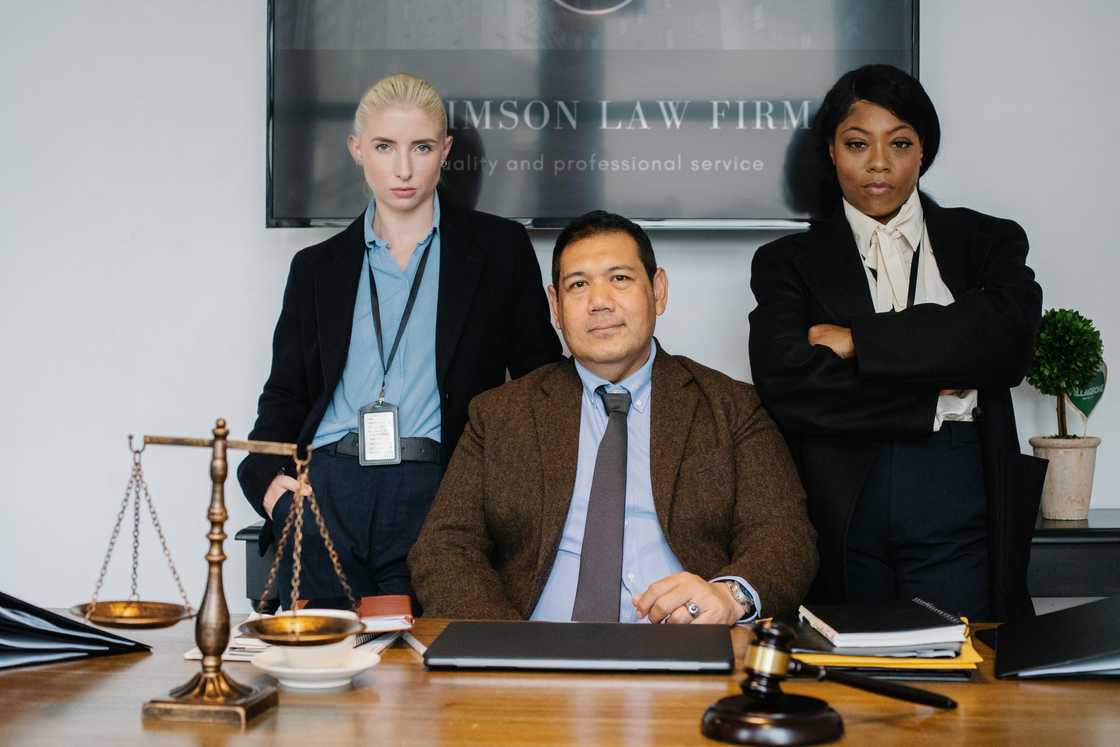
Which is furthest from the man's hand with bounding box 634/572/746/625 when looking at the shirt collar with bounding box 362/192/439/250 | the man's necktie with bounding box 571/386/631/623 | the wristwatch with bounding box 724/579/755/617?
the shirt collar with bounding box 362/192/439/250

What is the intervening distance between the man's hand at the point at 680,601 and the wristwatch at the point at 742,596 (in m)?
0.09

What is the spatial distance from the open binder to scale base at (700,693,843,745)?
0.92 meters

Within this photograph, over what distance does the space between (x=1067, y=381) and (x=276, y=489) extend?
6.55ft

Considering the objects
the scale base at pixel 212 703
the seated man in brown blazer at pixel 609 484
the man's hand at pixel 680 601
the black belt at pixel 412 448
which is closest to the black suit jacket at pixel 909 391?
the seated man in brown blazer at pixel 609 484

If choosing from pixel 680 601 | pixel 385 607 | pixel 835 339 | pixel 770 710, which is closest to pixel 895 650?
pixel 770 710

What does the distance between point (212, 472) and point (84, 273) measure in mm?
2376

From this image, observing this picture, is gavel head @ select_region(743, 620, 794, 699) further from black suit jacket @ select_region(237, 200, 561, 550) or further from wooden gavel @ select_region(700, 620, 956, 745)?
black suit jacket @ select_region(237, 200, 561, 550)

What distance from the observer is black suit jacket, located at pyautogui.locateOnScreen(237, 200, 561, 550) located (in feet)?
9.37

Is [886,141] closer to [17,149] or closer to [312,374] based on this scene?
[312,374]

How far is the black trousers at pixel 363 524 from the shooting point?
2729 mm

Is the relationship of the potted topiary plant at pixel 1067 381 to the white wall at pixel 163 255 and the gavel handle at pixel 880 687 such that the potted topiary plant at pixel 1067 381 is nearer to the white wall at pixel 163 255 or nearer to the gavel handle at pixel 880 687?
the white wall at pixel 163 255

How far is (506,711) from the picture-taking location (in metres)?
1.46

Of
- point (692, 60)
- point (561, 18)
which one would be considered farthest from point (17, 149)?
point (692, 60)

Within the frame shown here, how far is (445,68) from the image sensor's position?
11.1ft
